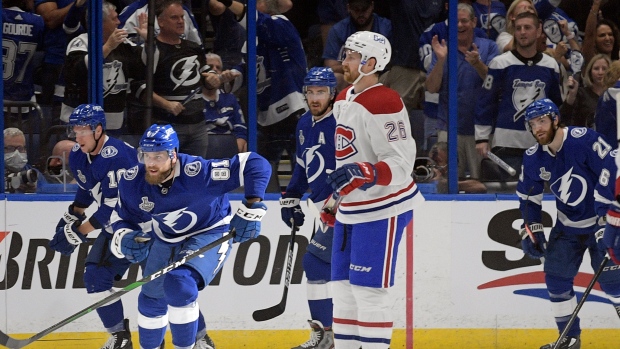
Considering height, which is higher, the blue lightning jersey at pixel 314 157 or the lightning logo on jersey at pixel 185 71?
the lightning logo on jersey at pixel 185 71

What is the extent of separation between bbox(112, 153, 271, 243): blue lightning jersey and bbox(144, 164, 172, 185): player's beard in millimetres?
43

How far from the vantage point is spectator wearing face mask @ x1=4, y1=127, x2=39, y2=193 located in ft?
17.0

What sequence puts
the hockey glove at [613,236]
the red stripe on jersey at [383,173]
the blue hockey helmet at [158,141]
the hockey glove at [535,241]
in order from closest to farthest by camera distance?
the hockey glove at [613,236] → the red stripe on jersey at [383,173] → the blue hockey helmet at [158,141] → the hockey glove at [535,241]

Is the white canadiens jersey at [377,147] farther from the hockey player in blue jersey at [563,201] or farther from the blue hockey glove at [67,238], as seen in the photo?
the blue hockey glove at [67,238]

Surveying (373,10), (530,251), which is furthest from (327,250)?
(373,10)

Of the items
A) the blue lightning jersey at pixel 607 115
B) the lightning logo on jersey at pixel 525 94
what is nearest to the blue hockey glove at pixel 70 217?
the lightning logo on jersey at pixel 525 94

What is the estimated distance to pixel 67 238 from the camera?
16.1ft

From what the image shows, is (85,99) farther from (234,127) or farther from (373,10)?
(373,10)

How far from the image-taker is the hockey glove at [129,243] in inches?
175

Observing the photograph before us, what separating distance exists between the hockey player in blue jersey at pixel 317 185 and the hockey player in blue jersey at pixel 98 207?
808mm

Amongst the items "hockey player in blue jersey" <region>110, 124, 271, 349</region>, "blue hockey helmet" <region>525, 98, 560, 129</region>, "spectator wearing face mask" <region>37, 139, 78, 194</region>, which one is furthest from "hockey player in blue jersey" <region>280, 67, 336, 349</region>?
"spectator wearing face mask" <region>37, 139, 78, 194</region>

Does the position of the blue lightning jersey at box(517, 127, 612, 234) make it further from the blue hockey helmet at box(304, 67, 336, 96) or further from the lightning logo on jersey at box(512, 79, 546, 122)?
the blue hockey helmet at box(304, 67, 336, 96)

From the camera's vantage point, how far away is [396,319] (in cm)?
532

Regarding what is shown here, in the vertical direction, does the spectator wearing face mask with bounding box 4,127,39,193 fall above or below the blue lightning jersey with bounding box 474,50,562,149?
below
